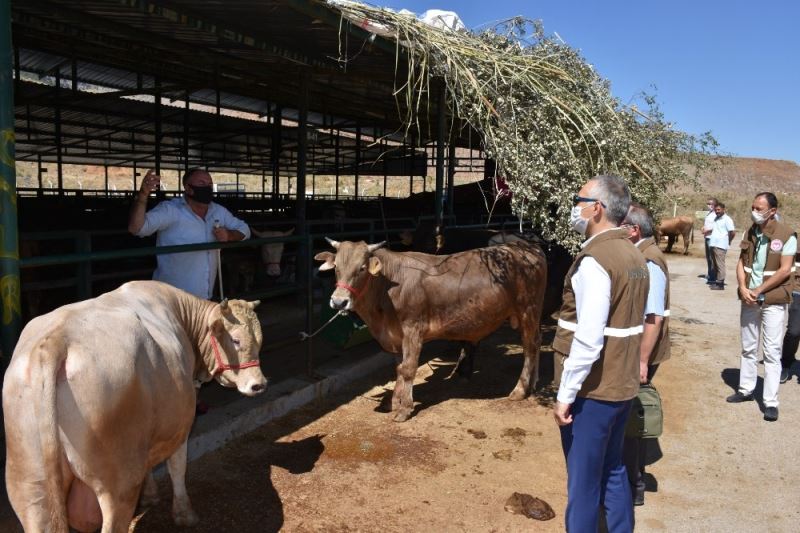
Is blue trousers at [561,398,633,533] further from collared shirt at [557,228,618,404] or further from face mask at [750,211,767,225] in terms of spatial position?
face mask at [750,211,767,225]

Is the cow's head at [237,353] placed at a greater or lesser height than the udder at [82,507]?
greater

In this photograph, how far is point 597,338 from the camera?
2.67 metres

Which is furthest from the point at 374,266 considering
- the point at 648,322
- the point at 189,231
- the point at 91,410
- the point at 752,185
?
the point at 752,185

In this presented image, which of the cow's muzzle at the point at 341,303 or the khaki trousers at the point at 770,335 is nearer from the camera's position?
the cow's muzzle at the point at 341,303

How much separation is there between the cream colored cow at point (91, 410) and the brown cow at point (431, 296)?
7.30ft

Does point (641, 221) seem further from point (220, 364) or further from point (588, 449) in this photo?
point (220, 364)

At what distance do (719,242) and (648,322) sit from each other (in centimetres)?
1147

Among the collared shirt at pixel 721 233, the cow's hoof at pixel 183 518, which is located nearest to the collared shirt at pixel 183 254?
the cow's hoof at pixel 183 518

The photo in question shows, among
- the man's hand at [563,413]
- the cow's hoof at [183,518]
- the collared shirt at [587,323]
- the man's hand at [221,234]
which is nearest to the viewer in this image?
the collared shirt at [587,323]

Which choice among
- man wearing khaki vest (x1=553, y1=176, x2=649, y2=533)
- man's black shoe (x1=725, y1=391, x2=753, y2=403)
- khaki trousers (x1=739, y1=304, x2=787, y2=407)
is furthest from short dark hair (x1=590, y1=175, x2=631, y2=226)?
man's black shoe (x1=725, y1=391, x2=753, y2=403)

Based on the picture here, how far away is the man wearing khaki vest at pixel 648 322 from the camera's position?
3537mm

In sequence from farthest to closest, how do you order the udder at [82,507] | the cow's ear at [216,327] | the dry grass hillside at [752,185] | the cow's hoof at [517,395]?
the dry grass hillside at [752,185], the cow's hoof at [517,395], the cow's ear at [216,327], the udder at [82,507]

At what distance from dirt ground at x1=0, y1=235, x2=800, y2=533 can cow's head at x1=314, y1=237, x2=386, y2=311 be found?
1.11 metres

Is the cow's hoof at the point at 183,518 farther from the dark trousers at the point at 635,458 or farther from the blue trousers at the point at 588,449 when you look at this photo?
the dark trousers at the point at 635,458
